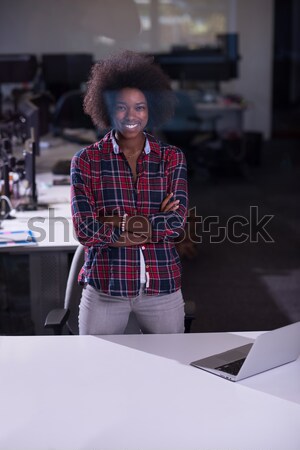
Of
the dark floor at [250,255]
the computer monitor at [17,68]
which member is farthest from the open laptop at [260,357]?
the computer monitor at [17,68]

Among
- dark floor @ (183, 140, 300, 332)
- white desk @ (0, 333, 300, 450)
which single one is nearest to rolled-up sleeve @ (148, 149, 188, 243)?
white desk @ (0, 333, 300, 450)

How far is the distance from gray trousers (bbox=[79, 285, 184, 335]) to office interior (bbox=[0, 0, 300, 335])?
844 mm

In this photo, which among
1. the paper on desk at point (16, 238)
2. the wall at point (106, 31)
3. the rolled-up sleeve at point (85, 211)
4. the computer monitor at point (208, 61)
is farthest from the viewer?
the computer monitor at point (208, 61)

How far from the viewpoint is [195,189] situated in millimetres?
5246

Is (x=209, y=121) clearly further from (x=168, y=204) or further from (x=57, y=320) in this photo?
(x=57, y=320)

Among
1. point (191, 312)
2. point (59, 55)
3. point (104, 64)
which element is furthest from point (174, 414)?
point (59, 55)

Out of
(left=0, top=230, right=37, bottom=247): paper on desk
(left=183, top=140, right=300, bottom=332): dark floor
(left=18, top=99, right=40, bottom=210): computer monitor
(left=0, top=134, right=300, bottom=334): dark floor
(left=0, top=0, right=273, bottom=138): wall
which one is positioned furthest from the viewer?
(left=0, top=0, right=273, bottom=138): wall

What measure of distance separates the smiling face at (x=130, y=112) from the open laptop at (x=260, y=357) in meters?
0.83

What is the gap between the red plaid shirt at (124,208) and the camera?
98.9 inches

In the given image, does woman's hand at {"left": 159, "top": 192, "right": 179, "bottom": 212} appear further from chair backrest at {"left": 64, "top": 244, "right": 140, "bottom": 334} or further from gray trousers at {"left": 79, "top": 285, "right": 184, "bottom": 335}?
chair backrest at {"left": 64, "top": 244, "right": 140, "bottom": 334}

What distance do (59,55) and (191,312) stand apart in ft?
11.2

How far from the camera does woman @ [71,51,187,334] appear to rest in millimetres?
2518

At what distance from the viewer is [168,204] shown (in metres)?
2.56

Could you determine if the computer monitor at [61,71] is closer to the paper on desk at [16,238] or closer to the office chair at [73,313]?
the paper on desk at [16,238]
